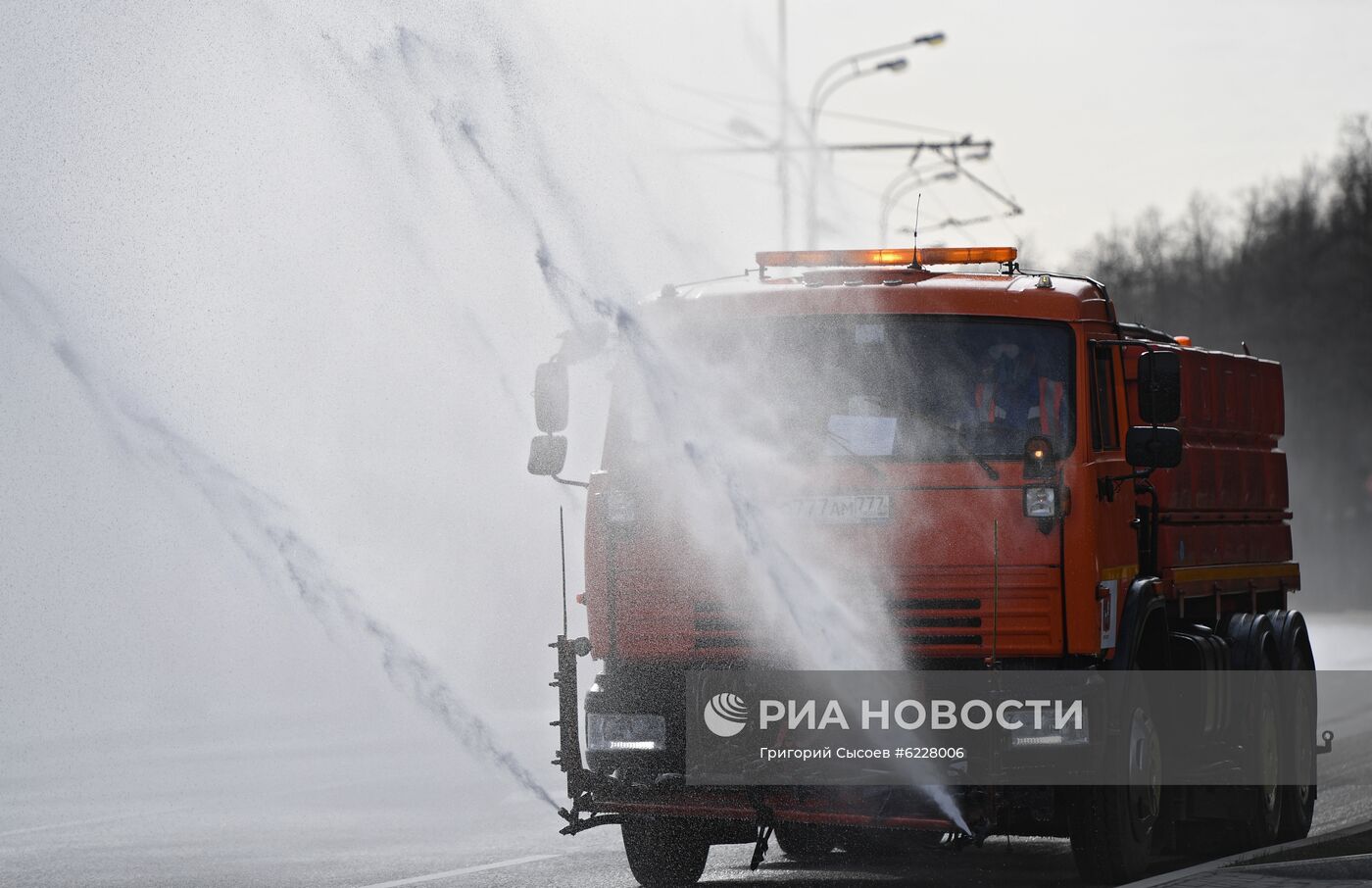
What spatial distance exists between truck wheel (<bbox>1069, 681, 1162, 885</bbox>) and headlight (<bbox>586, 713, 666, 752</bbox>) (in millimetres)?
1865

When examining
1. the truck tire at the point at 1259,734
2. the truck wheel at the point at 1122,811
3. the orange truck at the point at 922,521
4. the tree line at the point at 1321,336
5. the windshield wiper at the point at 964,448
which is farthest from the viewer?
the tree line at the point at 1321,336


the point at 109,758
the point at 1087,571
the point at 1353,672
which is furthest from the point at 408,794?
the point at 1353,672

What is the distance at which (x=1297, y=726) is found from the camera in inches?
543

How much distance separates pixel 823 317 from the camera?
10.5m

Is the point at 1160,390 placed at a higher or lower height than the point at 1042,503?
higher

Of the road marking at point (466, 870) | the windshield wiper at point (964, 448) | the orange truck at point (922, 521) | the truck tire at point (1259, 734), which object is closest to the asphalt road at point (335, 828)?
the road marking at point (466, 870)

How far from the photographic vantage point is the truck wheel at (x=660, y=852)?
11.1 m

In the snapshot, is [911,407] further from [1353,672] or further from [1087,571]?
[1353,672]

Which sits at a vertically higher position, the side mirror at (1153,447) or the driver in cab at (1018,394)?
the driver in cab at (1018,394)

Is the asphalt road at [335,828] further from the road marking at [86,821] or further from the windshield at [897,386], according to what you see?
the windshield at [897,386]

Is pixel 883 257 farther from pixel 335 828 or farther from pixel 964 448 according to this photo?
pixel 335 828

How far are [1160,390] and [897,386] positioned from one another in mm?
1200

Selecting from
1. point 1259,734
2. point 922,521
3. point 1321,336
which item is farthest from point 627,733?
point 1321,336

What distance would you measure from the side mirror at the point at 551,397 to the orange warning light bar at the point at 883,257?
1.13m
